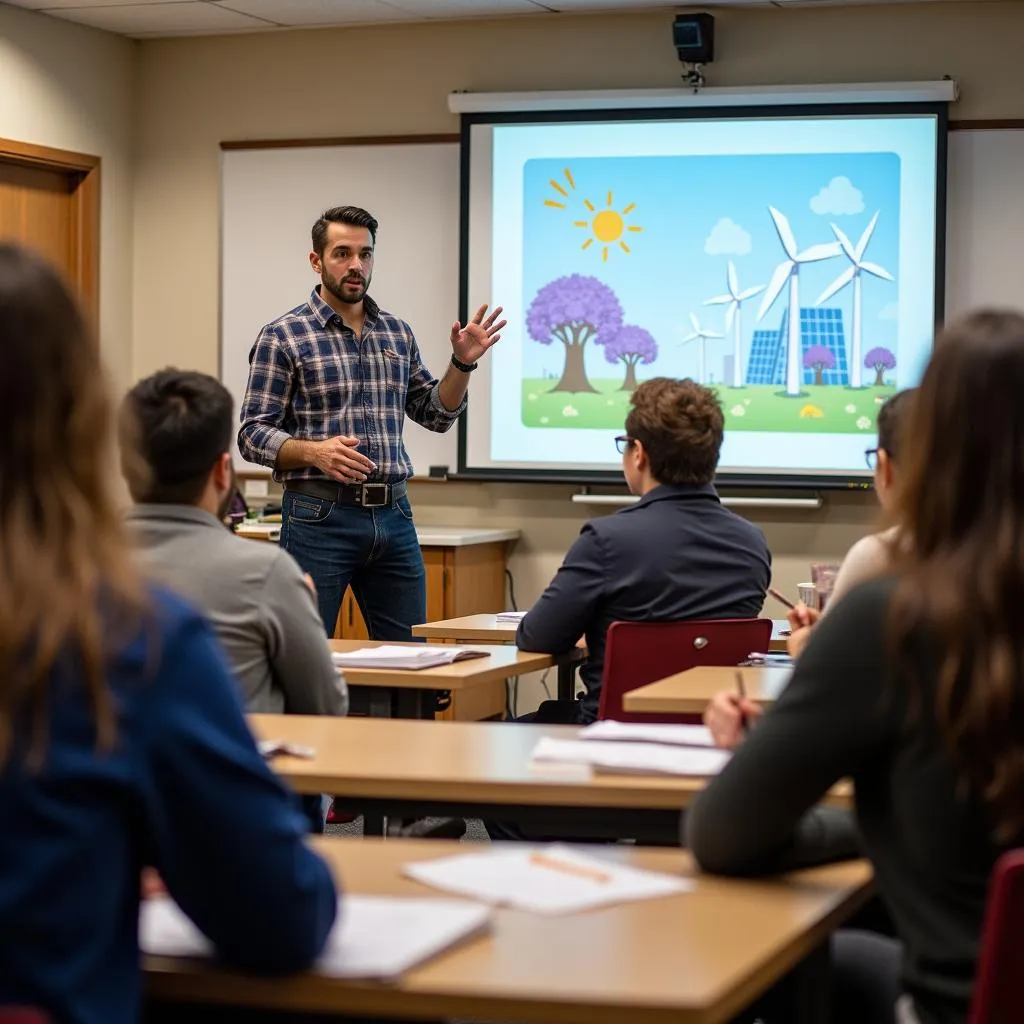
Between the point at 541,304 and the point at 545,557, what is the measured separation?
1.01m

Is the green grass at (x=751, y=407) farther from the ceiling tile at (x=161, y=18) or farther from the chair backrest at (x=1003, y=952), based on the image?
the chair backrest at (x=1003, y=952)

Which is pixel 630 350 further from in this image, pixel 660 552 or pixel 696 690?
pixel 696 690

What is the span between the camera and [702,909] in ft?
5.18

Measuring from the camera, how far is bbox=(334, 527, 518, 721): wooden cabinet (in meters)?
6.06

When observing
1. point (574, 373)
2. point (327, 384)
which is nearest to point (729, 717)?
point (327, 384)

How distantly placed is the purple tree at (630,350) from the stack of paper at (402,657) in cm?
292

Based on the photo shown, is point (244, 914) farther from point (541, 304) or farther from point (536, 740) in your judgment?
point (541, 304)

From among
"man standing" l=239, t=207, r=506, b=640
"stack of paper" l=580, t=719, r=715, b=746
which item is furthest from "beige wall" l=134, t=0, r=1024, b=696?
"stack of paper" l=580, t=719, r=715, b=746

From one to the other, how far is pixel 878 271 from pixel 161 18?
300cm

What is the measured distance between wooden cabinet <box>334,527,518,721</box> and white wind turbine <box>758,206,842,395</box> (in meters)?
1.27

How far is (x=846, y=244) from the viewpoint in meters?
5.98

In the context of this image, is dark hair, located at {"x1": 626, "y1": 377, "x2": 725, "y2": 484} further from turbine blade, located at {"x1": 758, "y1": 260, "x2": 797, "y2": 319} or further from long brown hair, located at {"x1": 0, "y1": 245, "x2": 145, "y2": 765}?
turbine blade, located at {"x1": 758, "y1": 260, "x2": 797, "y2": 319}

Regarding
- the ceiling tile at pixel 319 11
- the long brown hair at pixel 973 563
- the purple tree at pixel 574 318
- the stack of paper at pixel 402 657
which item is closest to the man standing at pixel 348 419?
the stack of paper at pixel 402 657

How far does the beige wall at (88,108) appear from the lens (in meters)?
6.23
